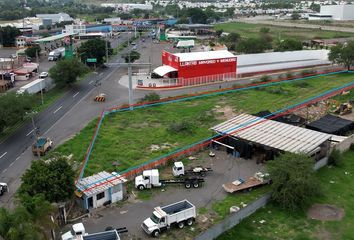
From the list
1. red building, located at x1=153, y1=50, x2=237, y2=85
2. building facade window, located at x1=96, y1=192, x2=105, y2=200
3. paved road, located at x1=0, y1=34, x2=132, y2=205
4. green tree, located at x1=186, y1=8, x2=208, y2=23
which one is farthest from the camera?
green tree, located at x1=186, y1=8, x2=208, y2=23

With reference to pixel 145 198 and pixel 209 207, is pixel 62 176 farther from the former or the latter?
pixel 209 207

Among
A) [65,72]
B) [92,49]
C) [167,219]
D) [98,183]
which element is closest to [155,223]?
[167,219]

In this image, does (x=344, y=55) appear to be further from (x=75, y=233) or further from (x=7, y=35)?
(x=7, y=35)

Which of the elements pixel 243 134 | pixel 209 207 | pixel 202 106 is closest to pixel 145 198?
pixel 209 207

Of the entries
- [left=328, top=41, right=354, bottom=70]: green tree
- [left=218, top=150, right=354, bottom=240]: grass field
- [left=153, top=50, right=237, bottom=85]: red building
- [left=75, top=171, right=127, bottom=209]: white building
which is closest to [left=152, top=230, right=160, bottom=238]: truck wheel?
[left=218, top=150, right=354, bottom=240]: grass field

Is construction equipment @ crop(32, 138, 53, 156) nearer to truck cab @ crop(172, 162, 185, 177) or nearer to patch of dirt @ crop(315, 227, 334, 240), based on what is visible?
Result: truck cab @ crop(172, 162, 185, 177)

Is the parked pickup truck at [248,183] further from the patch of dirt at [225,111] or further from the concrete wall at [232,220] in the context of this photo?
the patch of dirt at [225,111]
